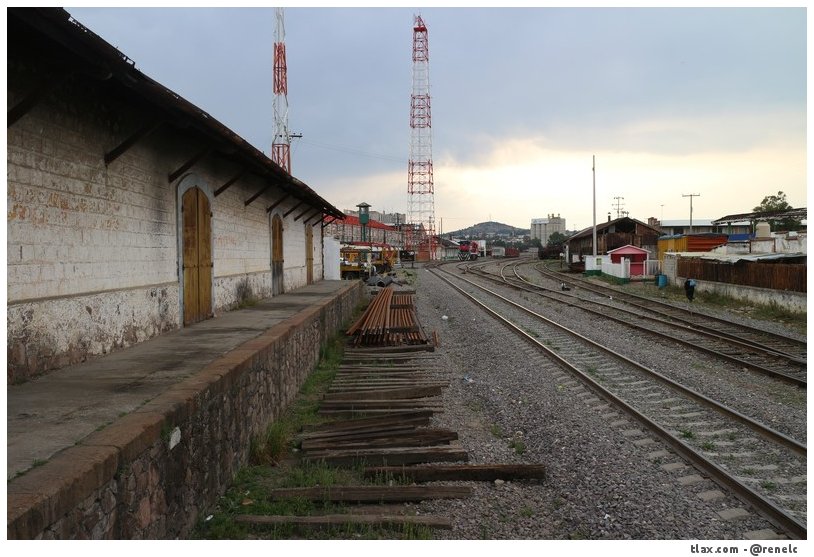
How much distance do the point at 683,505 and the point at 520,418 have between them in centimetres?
281

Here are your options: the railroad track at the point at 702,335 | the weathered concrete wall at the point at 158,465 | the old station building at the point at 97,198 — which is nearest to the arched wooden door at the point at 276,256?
the old station building at the point at 97,198

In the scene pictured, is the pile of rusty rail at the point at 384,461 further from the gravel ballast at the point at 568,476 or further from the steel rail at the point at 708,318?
the steel rail at the point at 708,318

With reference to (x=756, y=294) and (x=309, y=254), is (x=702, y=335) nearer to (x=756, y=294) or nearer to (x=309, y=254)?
(x=756, y=294)

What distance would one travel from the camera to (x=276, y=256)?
16.3 metres

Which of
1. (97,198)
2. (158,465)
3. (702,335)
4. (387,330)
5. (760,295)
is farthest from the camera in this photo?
(760,295)

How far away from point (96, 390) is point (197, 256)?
4.95 metres

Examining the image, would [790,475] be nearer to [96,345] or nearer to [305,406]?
[305,406]

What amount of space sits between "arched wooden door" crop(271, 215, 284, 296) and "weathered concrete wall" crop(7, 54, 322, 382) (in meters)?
6.25

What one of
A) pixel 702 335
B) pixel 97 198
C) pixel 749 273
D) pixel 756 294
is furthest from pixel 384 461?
pixel 749 273

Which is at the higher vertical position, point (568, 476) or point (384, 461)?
point (384, 461)

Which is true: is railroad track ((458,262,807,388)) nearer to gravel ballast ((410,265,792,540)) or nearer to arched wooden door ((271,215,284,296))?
gravel ballast ((410,265,792,540))

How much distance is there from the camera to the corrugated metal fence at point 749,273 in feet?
59.9

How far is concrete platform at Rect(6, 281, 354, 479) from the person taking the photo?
3662 millimetres

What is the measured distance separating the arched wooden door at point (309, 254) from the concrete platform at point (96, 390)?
12.9 m
